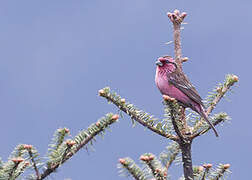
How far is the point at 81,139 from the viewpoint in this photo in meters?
4.10

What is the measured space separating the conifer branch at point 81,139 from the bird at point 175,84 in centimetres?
217

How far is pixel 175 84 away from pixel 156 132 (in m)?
1.45

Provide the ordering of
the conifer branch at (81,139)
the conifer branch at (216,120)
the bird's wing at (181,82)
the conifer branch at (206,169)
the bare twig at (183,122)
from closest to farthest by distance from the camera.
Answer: the conifer branch at (81,139)
the conifer branch at (206,169)
the bare twig at (183,122)
the conifer branch at (216,120)
the bird's wing at (181,82)

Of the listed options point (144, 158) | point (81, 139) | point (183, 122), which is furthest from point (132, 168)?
point (183, 122)

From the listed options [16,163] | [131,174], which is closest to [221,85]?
[131,174]

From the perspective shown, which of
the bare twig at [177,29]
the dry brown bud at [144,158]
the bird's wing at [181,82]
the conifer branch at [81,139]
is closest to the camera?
the conifer branch at [81,139]

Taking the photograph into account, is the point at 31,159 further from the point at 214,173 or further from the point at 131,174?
the point at 214,173

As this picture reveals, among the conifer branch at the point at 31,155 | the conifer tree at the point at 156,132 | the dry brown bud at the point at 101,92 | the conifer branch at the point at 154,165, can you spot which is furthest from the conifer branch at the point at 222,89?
the conifer branch at the point at 31,155

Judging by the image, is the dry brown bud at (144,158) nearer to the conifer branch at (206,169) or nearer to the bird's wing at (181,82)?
the conifer branch at (206,169)

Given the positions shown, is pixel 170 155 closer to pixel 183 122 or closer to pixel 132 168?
pixel 183 122

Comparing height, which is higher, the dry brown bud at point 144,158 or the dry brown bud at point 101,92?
the dry brown bud at point 101,92

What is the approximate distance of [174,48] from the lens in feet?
19.6

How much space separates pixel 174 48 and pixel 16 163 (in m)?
3.39

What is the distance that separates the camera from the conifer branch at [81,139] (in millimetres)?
3857
